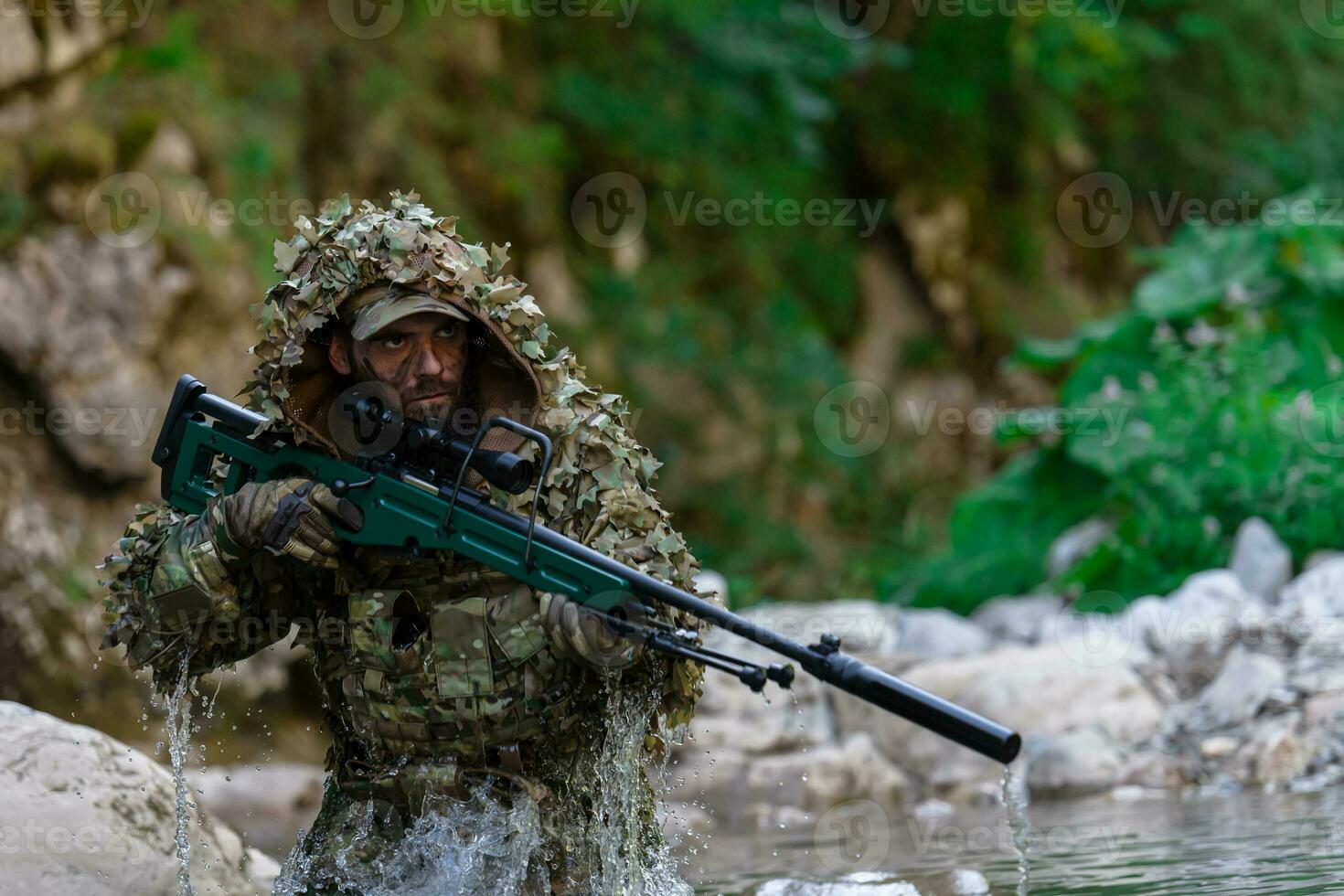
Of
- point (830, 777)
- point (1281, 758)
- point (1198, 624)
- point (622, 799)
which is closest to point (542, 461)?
point (622, 799)

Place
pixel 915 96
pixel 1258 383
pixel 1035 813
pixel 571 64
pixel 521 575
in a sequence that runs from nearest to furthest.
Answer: pixel 521 575 < pixel 1035 813 < pixel 1258 383 < pixel 571 64 < pixel 915 96

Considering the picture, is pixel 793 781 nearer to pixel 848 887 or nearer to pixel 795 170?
pixel 848 887

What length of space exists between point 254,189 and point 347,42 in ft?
6.16

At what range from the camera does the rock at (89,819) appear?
4445 mm

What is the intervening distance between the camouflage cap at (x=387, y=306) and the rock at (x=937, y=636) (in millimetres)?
5424

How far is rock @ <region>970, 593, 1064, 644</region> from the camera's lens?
914cm

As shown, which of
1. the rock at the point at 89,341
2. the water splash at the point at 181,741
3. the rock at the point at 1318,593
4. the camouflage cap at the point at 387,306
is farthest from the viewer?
the rock at the point at 89,341

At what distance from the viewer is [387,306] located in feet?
12.5

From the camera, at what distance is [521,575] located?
12.3ft

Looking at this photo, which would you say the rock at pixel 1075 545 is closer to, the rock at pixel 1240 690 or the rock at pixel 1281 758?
the rock at pixel 1240 690

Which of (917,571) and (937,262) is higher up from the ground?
(937,262)

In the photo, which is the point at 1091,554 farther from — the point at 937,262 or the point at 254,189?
the point at 937,262

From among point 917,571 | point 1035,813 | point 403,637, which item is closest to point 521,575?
point 403,637

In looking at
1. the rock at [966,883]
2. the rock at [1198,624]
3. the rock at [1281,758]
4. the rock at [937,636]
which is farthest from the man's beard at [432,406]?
the rock at [937,636]
